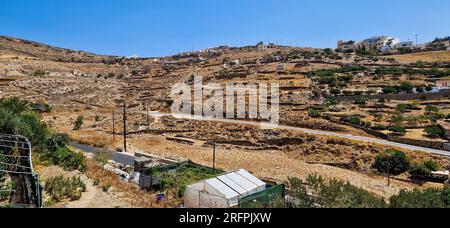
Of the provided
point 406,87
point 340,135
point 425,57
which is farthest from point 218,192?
point 425,57

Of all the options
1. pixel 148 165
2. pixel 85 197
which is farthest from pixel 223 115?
pixel 85 197

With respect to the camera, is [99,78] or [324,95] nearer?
[324,95]

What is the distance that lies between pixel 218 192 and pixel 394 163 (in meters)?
18.0

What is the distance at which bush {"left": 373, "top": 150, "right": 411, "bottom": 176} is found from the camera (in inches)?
1014

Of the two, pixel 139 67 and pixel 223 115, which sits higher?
pixel 139 67

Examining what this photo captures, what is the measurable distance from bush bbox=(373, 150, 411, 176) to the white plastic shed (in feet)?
51.2

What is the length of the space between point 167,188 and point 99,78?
60.5 metres

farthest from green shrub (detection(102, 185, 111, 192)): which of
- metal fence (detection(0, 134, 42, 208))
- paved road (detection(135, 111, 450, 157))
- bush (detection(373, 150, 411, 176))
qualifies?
paved road (detection(135, 111, 450, 157))

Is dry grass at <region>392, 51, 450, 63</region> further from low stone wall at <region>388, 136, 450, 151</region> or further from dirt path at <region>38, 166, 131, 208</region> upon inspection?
dirt path at <region>38, 166, 131, 208</region>

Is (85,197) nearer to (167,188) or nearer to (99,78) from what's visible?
(167,188)
